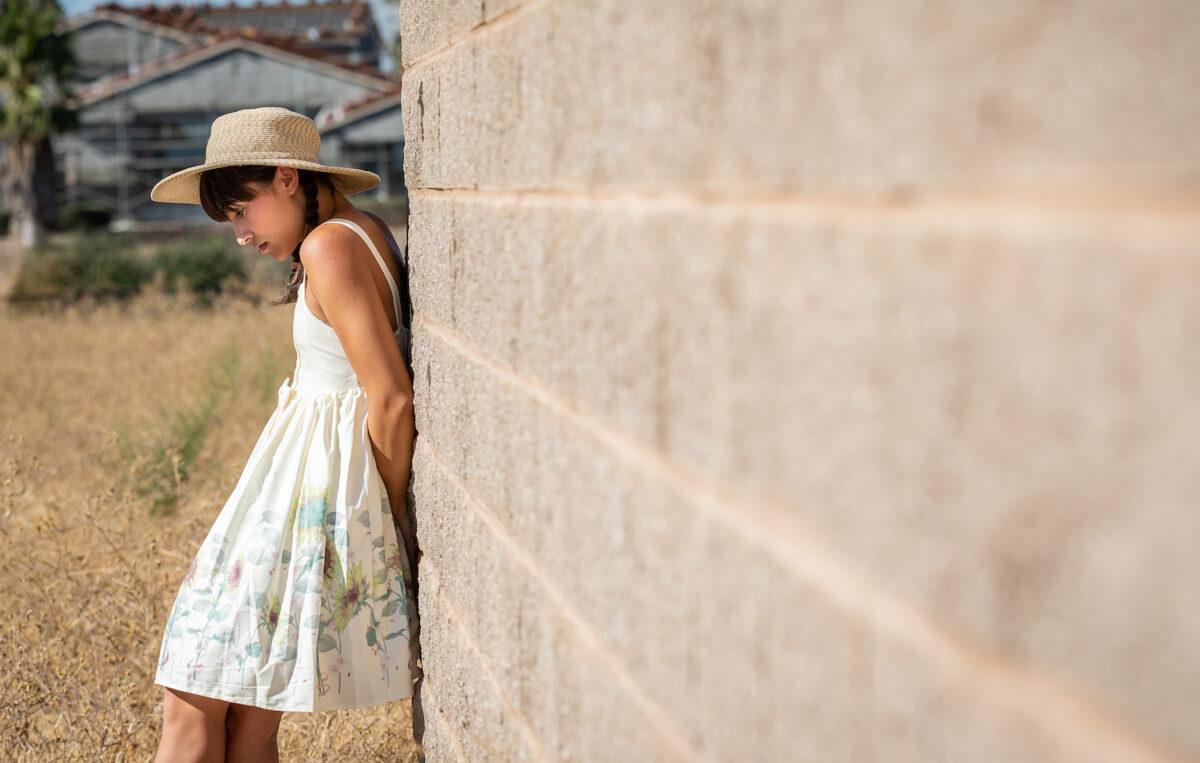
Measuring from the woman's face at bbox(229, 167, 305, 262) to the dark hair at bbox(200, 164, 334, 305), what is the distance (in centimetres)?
1

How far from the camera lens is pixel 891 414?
2.49 ft

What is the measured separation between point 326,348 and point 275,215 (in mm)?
372

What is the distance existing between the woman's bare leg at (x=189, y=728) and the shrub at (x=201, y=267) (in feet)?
46.9

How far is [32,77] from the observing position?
30359mm

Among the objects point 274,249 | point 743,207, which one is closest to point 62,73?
point 274,249

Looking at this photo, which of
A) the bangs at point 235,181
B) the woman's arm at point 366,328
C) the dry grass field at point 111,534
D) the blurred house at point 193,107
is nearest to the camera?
the woman's arm at point 366,328

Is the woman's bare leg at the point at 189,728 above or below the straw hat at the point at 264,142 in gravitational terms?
Answer: below

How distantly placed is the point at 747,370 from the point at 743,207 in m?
0.13

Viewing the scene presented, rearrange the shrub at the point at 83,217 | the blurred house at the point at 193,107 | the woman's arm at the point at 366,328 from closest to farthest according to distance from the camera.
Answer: the woman's arm at the point at 366,328, the blurred house at the point at 193,107, the shrub at the point at 83,217

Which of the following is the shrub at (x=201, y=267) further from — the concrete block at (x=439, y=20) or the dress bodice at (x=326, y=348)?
the concrete block at (x=439, y=20)

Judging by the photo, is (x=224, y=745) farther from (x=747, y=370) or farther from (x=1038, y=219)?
(x=1038, y=219)

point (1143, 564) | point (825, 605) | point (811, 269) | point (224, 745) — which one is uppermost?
point (811, 269)

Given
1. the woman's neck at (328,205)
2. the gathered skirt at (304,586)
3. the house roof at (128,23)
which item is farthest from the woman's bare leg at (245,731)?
the house roof at (128,23)

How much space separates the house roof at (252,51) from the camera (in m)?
30.4
